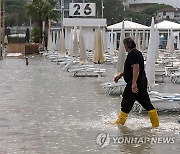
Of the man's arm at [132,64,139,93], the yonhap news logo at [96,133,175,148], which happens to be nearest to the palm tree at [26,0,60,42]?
the man's arm at [132,64,139,93]

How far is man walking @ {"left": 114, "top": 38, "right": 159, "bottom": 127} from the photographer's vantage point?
912cm

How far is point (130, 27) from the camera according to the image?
40.0 metres

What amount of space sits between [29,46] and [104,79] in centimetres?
2730

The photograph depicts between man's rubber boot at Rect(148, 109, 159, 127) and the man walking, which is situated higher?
the man walking

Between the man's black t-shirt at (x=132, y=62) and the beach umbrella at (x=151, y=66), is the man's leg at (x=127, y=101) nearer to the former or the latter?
the man's black t-shirt at (x=132, y=62)

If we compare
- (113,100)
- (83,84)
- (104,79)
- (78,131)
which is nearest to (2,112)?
(78,131)

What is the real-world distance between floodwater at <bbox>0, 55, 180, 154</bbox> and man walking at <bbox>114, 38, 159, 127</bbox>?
347 mm

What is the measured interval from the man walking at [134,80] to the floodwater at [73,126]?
1.14 ft

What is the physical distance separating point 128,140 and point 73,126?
151cm

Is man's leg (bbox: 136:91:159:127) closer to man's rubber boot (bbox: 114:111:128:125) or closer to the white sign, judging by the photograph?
man's rubber boot (bbox: 114:111:128:125)

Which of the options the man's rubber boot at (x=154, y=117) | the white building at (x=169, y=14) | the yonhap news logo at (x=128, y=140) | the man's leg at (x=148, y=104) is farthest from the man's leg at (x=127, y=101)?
the white building at (x=169, y=14)

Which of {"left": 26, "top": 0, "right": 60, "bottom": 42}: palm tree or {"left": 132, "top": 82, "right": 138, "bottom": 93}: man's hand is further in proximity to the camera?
{"left": 26, "top": 0, "right": 60, "bottom": 42}: palm tree

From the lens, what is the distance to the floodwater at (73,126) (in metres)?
7.75

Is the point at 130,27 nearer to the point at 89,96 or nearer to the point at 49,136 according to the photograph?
the point at 89,96
